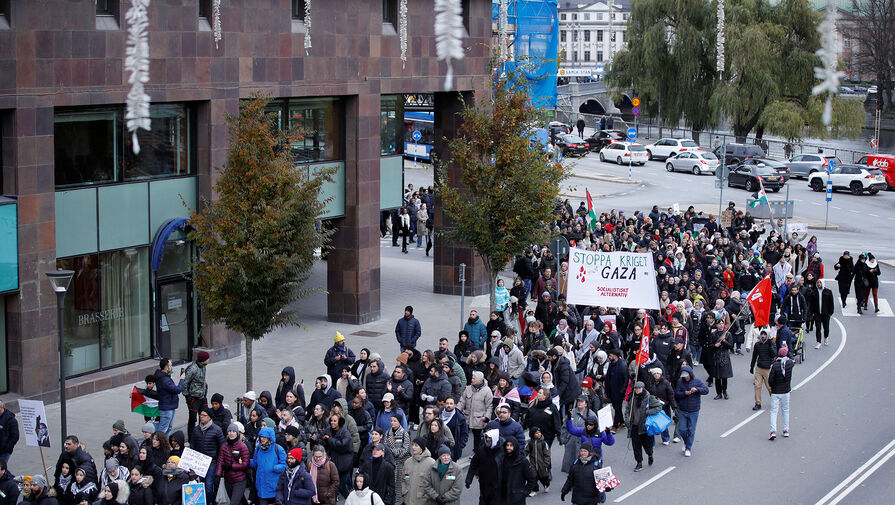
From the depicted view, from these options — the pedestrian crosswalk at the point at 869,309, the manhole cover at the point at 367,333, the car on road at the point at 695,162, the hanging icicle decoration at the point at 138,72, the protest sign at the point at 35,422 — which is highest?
the hanging icicle decoration at the point at 138,72

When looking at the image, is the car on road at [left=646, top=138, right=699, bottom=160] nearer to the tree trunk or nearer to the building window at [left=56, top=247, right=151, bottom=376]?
the building window at [left=56, top=247, right=151, bottom=376]

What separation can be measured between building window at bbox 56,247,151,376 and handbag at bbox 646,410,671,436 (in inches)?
407

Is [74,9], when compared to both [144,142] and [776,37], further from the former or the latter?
[776,37]

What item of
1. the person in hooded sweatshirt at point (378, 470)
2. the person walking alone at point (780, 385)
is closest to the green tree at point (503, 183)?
the person walking alone at point (780, 385)

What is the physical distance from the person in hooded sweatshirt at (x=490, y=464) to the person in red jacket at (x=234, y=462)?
2776 millimetres

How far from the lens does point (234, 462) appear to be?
1490 cm

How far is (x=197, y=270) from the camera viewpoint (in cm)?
2019

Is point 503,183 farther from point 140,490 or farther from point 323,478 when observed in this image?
point 140,490

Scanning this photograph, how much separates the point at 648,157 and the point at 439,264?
39674mm

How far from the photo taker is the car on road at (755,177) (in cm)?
5662

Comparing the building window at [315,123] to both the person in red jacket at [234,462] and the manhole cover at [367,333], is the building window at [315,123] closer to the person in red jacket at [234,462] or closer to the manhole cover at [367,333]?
the manhole cover at [367,333]

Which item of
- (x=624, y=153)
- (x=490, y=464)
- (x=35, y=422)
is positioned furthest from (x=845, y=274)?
(x=624, y=153)

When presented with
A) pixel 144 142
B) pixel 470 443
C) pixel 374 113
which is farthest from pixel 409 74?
pixel 470 443

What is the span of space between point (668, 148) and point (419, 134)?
47.2 feet
